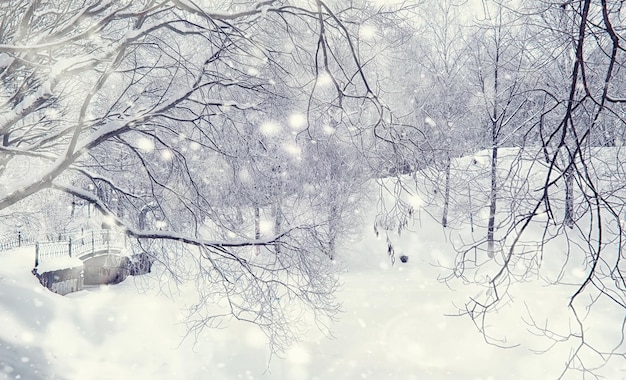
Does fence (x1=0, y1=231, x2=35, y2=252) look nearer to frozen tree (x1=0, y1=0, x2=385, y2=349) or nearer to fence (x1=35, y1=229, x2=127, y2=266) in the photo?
fence (x1=35, y1=229, x2=127, y2=266)

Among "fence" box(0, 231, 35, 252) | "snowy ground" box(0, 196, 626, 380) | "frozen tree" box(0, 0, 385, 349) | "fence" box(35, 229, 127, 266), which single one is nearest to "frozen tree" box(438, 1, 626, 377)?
"snowy ground" box(0, 196, 626, 380)

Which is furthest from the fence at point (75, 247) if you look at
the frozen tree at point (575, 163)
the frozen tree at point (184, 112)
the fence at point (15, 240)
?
the frozen tree at point (575, 163)

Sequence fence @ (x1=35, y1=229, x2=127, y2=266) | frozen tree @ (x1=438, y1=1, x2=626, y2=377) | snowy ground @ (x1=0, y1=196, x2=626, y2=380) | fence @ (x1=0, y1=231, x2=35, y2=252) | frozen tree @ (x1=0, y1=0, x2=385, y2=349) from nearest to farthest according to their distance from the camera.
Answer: frozen tree @ (x1=438, y1=1, x2=626, y2=377)
frozen tree @ (x1=0, y1=0, x2=385, y2=349)
snowy ground @ (x1=0, y1=196, x2=626, y2=380)
fence @ (x1=35, y1=229, x2=127, y2=266)
fence @ (x1=0, y1=231, x2=35, y2=252)

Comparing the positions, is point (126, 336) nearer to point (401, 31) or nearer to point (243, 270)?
point (243, 270)

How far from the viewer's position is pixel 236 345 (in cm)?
912

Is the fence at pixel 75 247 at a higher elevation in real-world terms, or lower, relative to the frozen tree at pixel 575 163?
lower

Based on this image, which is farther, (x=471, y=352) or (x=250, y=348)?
(x=471, y=352)

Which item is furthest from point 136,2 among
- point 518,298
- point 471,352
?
point 518,298

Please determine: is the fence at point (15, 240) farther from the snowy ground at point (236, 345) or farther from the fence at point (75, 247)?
the snowy ground at point (236, 345)

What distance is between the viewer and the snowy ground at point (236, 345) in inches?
272

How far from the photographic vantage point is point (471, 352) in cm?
987

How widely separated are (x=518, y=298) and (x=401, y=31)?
10.8m

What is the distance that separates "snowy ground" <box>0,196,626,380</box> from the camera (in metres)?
6.92

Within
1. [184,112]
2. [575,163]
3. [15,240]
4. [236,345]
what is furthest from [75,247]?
[575,163]
